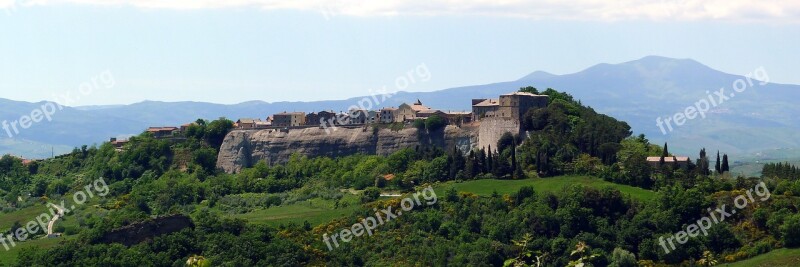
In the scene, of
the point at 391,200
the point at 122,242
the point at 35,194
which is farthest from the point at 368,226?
the point at 35,194

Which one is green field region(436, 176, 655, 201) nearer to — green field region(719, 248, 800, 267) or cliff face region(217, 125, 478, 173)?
green field region(719, 248, 800, 267)

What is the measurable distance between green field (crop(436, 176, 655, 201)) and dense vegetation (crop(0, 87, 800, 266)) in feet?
2.95

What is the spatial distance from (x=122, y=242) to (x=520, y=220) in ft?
64.8

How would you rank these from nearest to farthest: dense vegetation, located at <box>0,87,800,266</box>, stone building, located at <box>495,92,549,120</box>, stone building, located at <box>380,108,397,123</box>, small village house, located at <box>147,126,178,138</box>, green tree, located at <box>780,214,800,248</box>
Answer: green tree, located at <box>780,214,800,248</box> < dense vegetation, located at <box>0,87,800,266</box> < stone building, located at <box>495,92,549,120</box> < stone building, located at <box>380,108,397,123</box> < small village house, located at <box>147,126,178,138</box>

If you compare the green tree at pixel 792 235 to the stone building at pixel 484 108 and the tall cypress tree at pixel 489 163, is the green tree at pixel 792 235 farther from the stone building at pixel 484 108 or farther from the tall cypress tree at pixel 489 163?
the stone building at pixel 484 108

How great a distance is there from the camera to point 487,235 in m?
69.4

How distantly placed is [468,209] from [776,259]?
17033 mm

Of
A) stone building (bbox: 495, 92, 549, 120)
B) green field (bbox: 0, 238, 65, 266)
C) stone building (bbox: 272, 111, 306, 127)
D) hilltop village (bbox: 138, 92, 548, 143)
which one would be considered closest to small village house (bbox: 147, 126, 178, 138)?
hilltop village (bbox: 138, 92, 548, 143)

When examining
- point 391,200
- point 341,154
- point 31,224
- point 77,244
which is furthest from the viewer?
point 341,154

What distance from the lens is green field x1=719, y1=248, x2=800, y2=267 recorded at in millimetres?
60334

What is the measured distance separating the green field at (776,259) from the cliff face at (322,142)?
96.7 feet

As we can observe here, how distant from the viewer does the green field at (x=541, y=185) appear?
73875 mm

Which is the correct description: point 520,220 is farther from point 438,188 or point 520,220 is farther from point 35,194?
point 35,194

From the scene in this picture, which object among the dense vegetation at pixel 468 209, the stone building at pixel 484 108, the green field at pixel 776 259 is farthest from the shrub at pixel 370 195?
the green field at pixel 776 259
